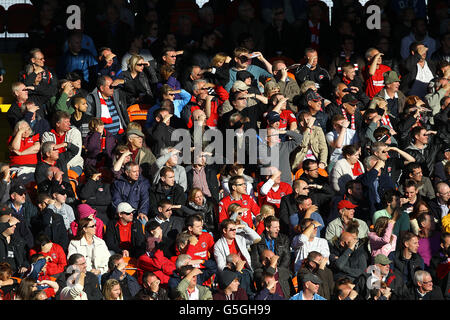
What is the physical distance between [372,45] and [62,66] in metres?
5.21

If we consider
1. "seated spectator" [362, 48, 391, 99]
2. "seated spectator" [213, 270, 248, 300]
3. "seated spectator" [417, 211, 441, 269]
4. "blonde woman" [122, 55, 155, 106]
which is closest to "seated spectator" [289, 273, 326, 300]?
"seated spectator" [213, 270, 248, 300]

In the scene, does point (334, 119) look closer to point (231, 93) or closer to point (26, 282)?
point (231, 93)

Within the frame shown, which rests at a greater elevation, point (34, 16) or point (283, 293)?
point (34, 16)

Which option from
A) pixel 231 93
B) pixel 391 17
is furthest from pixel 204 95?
pixel 391 17

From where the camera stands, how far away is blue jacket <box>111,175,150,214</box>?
659 inches

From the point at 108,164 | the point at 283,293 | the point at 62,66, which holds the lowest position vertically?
the point at 283,293

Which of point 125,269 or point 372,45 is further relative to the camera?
point 372,45

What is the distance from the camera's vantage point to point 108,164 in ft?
57.6

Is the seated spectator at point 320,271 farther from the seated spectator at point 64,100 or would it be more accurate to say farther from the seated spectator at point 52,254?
the seated spectator at point 64,100

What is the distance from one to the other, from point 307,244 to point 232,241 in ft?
3.18

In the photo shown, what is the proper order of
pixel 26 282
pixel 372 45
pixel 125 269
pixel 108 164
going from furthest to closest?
1. pixel 372 45
2. pixel 108 164
3. pixel 125 269
4. pixel 26 282

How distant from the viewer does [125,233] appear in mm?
16359

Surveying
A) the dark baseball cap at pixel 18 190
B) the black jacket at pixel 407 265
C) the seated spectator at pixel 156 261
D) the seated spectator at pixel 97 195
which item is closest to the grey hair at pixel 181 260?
the seated spectator at pixel 156 261

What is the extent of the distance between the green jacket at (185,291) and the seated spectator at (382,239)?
2.43 meters
